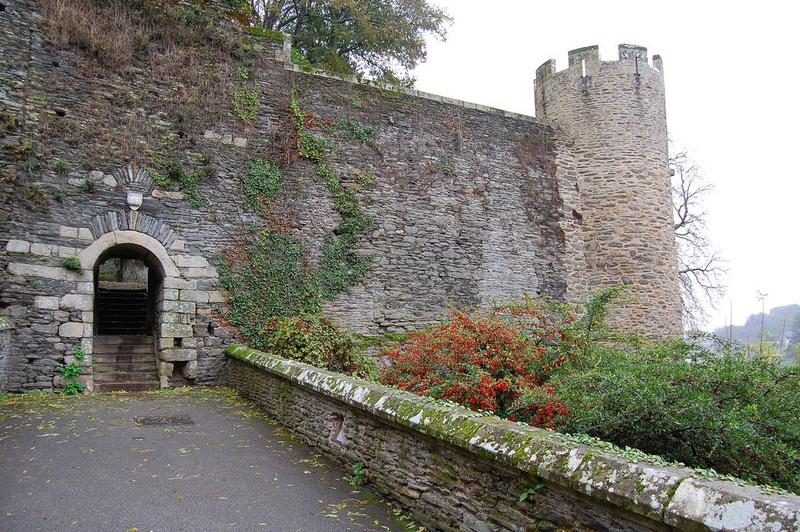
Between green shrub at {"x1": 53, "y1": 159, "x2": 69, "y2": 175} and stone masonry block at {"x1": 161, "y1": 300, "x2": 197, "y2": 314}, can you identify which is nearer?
green shrub at {"x1": 53, "y1": 159, "x2": 69, "y2": 175}

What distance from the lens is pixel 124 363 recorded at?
33.4 ft

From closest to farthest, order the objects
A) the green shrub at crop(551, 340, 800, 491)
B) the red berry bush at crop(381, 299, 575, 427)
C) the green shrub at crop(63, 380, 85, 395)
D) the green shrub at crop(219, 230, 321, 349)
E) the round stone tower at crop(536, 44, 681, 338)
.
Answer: the green shrub at crop(551, 340, 800, 491) → the red berry bush at crop(381, 299, 575, 427) → the green shrub at crop(63, 380, 85, 395) → the green shrub at crop(219, 230, 321, 349) → the round stone tower at crop(536, 44, 681, 338)

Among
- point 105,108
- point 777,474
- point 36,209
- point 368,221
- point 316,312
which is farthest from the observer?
point 368,221

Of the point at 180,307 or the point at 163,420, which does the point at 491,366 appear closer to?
the point at 163,420

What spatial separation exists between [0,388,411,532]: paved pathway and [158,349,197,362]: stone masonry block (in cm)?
235

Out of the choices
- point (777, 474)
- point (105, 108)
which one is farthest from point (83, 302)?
point (777, 474)

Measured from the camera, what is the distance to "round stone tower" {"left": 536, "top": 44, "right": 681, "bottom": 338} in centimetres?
1448

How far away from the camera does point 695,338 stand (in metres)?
5.80

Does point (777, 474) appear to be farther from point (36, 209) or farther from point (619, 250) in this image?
point (619, 250)

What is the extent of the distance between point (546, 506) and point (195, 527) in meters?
2.34

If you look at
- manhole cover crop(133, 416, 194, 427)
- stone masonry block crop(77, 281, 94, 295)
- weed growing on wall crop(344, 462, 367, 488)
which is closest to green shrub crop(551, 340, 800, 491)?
weed growing on wall crop(344, 462, 367, 488)

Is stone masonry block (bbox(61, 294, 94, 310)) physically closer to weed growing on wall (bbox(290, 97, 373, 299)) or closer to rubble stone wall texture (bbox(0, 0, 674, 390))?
rubble stone wall texture (bbox(0, 0, 674, 390))

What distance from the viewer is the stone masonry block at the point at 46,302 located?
9062mm

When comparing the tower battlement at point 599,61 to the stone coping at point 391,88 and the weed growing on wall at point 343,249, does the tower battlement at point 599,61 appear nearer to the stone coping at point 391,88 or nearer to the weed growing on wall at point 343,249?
the stone coping at point 391,88
